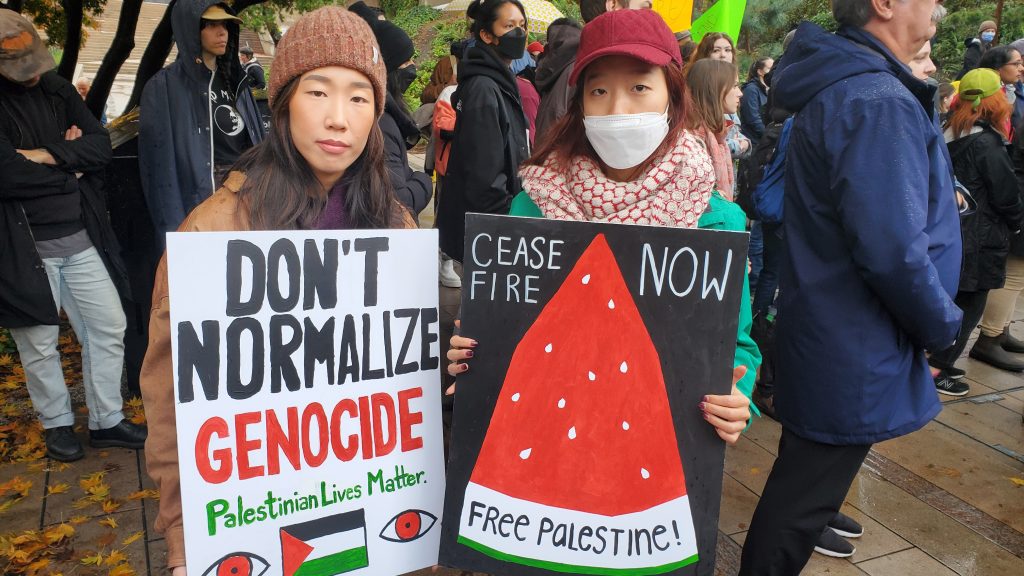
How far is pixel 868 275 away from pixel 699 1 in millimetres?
19384

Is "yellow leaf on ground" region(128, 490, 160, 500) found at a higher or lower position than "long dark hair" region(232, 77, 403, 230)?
lower

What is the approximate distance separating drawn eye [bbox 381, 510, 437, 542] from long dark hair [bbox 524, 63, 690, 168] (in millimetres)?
975

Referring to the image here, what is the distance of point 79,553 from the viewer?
306 centimetres

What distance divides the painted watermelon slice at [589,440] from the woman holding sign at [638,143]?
34cm

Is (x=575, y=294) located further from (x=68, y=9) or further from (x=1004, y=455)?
(x=68, y=9)

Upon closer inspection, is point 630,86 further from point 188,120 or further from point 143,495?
point 143,495

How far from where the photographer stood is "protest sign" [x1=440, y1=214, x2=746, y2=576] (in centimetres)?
149

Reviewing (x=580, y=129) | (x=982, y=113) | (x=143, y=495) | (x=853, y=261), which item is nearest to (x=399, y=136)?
(x=580, y=129)

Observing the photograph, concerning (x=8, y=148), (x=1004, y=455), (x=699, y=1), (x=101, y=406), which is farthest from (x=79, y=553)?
(x=699, y=1)

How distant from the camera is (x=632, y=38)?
1.70 metres

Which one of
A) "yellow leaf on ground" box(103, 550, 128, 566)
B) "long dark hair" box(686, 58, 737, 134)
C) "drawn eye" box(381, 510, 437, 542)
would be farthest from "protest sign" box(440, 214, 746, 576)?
"long dark hair" box(686, 58, 737, 134)

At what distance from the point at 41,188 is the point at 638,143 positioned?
2.99m

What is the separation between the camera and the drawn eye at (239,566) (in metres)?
1.45

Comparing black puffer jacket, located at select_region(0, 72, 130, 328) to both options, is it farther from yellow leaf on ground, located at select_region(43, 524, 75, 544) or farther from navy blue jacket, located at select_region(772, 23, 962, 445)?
navy blue jacket, located at select_region(772, 23, 962, 445)
